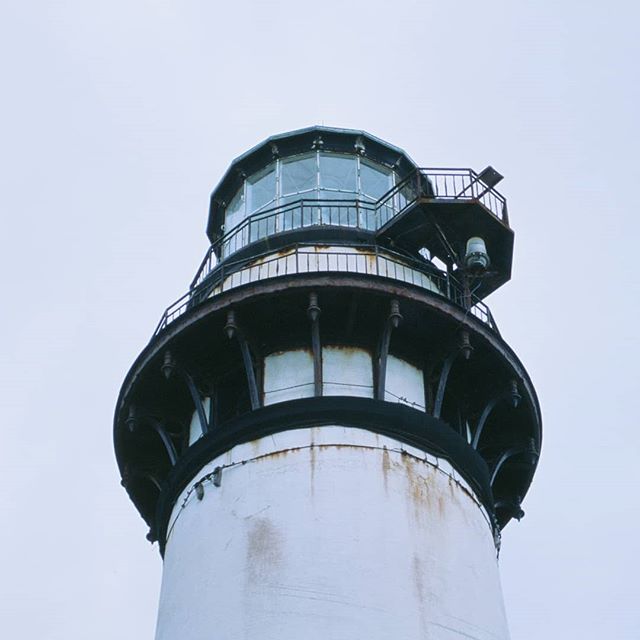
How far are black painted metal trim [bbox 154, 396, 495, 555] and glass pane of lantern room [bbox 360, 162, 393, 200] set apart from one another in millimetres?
6701

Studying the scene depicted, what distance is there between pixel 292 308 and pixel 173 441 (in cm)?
354

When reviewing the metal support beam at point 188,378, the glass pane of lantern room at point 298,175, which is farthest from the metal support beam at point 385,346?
the glass pane of lantern room at point 298,175

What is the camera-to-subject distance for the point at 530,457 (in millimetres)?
24266

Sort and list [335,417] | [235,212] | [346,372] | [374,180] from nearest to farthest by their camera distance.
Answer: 1. [335,417]
2. [346,372]
3. [374,180]
4. [235,212]

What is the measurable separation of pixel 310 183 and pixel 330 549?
9.44 metres

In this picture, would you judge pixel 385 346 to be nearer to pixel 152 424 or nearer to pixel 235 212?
pixel 152 424

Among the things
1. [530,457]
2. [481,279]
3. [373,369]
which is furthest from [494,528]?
[481,279]

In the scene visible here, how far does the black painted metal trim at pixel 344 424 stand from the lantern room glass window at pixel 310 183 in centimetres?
560

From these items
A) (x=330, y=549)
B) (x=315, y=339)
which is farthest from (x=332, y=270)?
(x=330, y=549)

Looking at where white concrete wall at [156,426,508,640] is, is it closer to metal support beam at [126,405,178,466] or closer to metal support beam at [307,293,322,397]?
metal support beam at [307,293,322,397]

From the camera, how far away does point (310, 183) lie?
26.8m

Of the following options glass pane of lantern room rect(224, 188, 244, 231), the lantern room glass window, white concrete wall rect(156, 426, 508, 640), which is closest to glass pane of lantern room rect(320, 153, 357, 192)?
the lantern room glass window

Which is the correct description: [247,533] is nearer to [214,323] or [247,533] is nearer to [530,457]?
[214,323]

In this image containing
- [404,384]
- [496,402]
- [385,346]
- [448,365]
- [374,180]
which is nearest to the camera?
[385,346]
